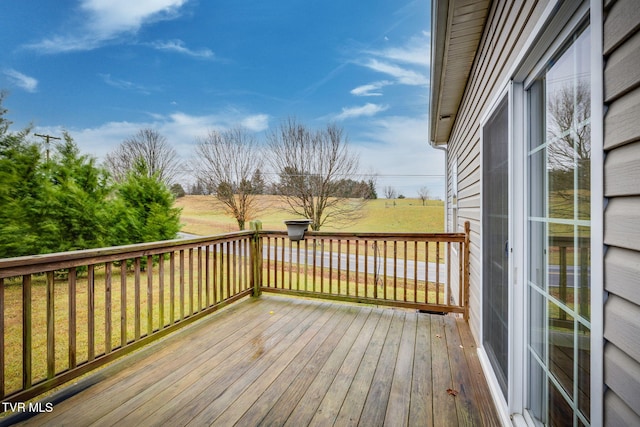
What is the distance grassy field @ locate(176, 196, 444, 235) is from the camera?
34.6ft

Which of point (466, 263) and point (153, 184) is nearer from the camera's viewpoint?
point (466, 263)

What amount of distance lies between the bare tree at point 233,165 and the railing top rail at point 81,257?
7565 millimetres

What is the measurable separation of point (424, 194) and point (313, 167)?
6.40 meters

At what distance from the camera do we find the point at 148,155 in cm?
1227

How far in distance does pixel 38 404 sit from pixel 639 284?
294cm

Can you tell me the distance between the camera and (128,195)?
597cm

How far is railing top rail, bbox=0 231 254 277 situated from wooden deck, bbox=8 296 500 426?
0.87 m

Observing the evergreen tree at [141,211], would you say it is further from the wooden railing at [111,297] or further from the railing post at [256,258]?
the railing post at [256,258]

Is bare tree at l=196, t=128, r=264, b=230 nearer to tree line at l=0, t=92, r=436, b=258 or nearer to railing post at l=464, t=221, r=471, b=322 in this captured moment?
tree line at l=0, t=92, r=436, b=258

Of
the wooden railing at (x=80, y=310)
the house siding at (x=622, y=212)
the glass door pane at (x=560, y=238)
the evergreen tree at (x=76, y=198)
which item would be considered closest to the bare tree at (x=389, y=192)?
the wooden railing at (x=80, y=310)

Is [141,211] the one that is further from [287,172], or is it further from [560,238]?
[560,238]

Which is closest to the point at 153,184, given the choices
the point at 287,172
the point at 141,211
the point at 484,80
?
the point at 141,211

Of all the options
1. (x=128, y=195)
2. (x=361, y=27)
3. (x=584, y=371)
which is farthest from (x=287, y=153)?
(x=584, y=371)

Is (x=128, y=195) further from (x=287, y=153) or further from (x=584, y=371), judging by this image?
(x=584, y=371)
